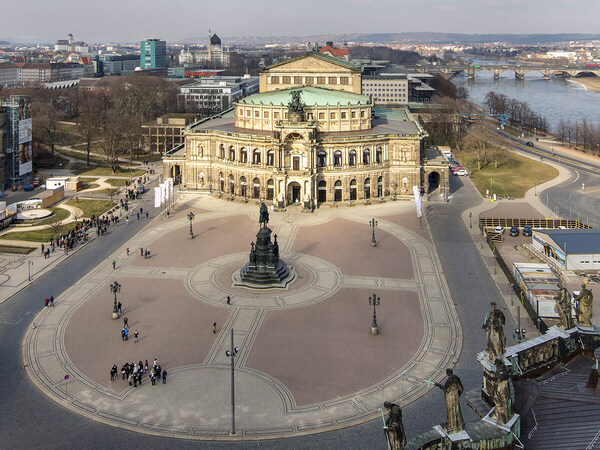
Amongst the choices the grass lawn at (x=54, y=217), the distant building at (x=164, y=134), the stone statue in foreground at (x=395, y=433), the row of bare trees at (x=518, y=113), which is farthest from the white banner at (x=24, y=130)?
the row of bare trees at (x=518, y=113)

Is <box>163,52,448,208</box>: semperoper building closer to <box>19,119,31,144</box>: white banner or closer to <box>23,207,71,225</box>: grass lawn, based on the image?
<box>23,207,71,225</box>: grass lawn

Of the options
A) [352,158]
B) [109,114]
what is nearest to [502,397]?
[352,158]

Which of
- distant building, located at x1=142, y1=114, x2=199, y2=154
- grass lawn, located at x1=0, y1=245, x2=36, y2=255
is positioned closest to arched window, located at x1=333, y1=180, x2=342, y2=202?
grass lawn, located at x1=0, y1=245, x2=36, y2=255

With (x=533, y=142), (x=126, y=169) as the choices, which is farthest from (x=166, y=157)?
(x=533, y=142)

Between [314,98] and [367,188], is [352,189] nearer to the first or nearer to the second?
[367,188]

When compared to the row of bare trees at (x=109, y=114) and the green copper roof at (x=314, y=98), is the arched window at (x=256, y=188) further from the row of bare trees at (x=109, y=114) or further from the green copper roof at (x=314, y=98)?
the row of bare trees at (x=109, y=114)

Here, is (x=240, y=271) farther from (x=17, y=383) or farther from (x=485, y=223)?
(x=485, y=223)

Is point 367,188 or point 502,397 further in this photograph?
point 367,188
